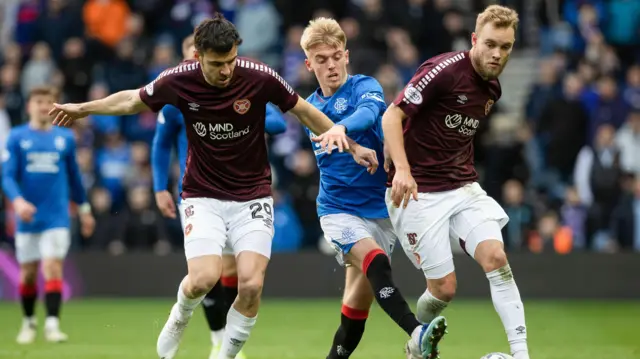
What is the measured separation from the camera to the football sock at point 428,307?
26.7 ft

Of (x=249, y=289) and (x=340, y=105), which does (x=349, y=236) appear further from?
(x=340, y=105)

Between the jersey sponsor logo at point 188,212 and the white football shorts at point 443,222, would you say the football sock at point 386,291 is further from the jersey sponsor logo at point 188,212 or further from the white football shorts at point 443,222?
the jersey sponsor logo at point 188,212

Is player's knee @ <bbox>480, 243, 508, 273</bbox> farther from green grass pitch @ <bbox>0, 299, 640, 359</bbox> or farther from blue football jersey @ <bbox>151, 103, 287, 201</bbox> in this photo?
blue football jersey @ <bbox>151, 103, 287, 201</bbox>

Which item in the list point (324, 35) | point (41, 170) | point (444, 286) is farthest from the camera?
point (41, 170)

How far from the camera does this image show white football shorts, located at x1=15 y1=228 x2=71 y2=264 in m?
11.8

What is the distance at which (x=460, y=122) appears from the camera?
8.12 m

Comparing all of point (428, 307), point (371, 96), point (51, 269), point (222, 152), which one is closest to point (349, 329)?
point (428, 307)

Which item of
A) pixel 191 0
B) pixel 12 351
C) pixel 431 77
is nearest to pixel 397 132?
pixel 431 77

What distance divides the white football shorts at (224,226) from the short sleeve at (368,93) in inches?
41.0

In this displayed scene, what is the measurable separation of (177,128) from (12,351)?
102 inches

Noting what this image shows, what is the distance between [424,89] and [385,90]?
29.9ft

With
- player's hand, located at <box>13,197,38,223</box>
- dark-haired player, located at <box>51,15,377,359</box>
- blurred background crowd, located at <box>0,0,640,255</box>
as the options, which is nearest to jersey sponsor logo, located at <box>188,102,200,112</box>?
dark-haired player, located at <box>51,15,377,359</box>

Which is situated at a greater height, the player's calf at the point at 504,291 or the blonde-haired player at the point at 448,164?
the blonde-haired player at the point at 448,164

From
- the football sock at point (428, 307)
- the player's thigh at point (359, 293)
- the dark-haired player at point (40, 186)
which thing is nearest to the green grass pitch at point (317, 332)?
the dark-haired player at point (40, 186)
